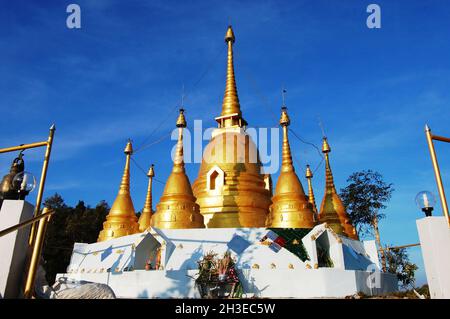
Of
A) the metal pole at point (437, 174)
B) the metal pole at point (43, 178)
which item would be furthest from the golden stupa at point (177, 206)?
the metal pole at point (437, 174)

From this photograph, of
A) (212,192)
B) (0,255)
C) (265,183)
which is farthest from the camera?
(265,183)

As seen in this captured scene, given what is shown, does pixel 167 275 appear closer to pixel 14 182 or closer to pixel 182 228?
pixel 182 228

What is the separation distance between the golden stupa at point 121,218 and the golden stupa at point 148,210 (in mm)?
1572

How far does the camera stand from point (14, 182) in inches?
225

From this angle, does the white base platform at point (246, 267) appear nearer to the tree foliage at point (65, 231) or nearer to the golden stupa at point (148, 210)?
the golden stupa at point (148, 210)

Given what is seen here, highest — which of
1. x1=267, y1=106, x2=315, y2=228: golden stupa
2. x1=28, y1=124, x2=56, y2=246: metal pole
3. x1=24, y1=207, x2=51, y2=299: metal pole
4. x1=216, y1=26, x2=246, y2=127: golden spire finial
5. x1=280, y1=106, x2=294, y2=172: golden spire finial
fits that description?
x1=216, y1=26, x2=246, y2=127: golden spire finial

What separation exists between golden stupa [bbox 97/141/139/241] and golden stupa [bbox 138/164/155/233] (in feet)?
5.16

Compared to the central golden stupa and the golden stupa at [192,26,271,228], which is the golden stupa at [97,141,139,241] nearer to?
the central golden stupa

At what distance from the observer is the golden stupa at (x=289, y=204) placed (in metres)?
19.8

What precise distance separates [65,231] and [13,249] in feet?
127

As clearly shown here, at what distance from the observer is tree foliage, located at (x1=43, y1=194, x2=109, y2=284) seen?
36.1 metres

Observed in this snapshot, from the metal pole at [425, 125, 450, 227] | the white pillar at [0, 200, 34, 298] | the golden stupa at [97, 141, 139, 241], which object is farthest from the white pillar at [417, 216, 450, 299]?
the golden stupa at [97, 141, 139, 241]
